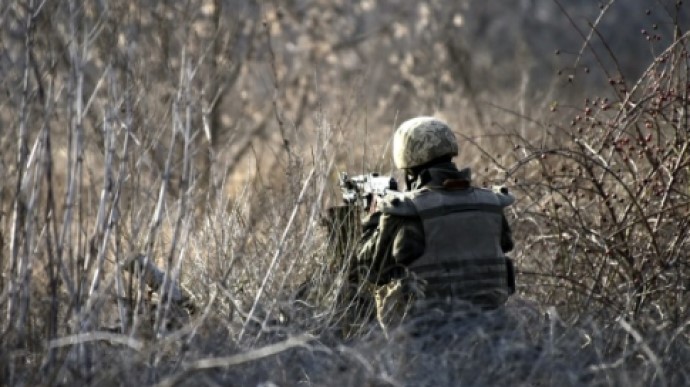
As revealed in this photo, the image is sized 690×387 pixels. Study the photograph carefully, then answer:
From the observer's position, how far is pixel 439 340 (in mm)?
4719

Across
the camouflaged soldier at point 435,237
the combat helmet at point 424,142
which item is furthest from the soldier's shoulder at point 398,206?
the combat helmet at point 424,142

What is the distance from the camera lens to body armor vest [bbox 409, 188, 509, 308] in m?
5.05

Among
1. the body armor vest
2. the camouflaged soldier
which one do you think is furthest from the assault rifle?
the body armor vest

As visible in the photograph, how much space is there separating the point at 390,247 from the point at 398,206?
0.18m

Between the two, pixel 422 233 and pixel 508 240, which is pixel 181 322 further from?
pixel 508 240

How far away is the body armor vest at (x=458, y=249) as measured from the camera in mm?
5051

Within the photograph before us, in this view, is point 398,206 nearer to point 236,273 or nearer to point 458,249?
point 458,249

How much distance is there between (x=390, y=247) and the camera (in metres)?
5.13

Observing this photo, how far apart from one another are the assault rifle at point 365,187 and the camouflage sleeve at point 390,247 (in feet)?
0.43

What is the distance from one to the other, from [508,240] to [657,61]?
3.28 ft

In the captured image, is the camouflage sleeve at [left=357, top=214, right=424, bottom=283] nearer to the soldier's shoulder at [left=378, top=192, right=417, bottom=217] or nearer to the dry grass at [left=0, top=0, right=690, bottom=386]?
the soldier's shoulder at [left=378, top=192, right=417, bottom=217]

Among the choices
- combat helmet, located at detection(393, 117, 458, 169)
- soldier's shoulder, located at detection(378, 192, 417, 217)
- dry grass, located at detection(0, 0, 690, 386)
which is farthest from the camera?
combat helmet, located at detection(393, 117, 458, 169)

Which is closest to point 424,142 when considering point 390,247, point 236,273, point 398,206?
point 398,206

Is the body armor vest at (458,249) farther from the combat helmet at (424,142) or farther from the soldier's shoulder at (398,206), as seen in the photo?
the combat helmet at (424,142)
